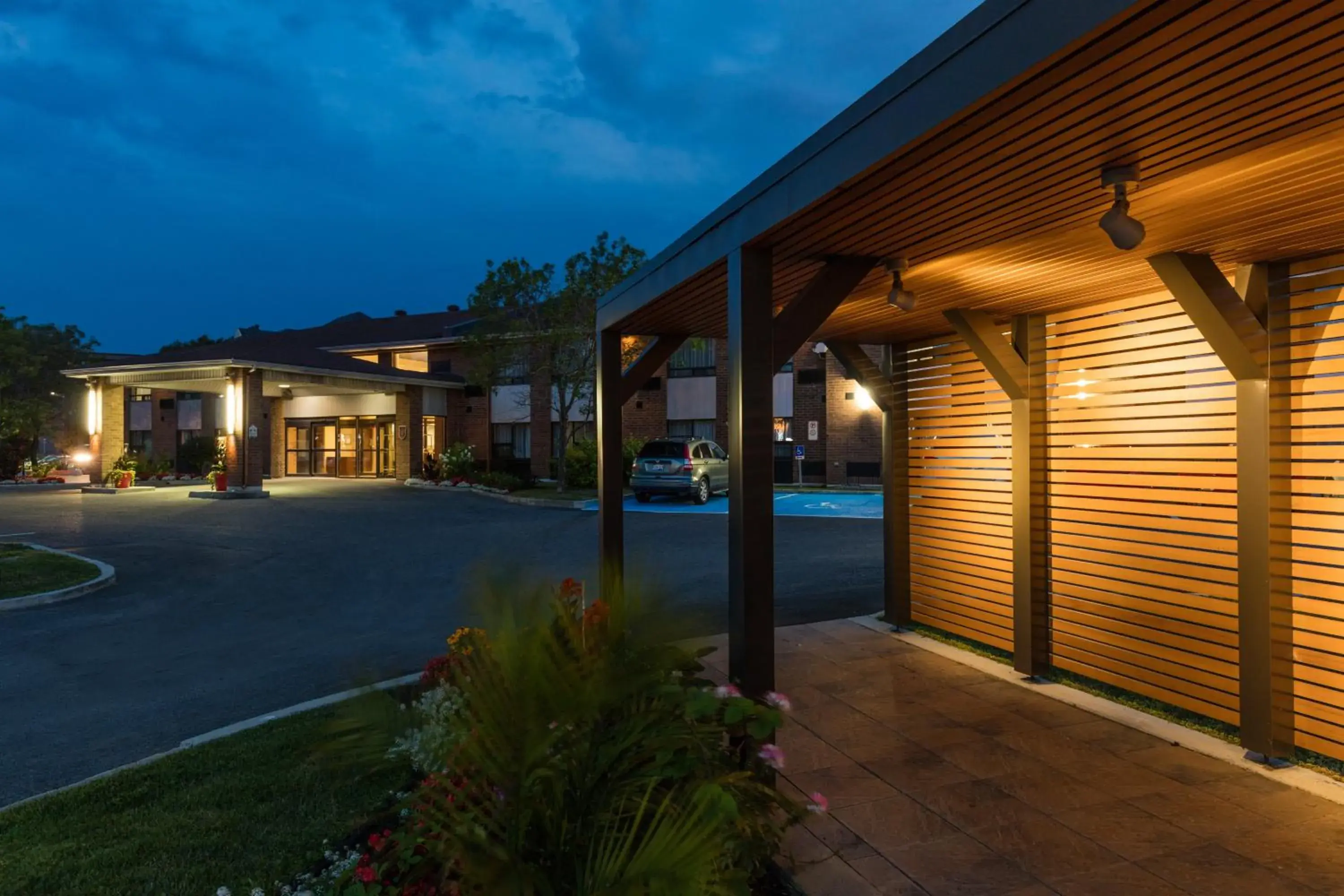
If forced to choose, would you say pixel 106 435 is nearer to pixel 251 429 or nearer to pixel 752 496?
pixel 251 429

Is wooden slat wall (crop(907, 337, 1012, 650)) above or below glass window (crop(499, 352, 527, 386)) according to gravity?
below

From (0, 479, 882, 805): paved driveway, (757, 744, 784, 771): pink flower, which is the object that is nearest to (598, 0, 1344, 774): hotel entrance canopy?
(757, 744, 784, 771): pink flower

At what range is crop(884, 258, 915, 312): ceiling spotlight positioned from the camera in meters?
4.28

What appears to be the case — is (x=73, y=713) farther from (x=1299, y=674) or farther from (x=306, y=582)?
(x=1299, y=674)

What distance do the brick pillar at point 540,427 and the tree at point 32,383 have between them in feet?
58.6

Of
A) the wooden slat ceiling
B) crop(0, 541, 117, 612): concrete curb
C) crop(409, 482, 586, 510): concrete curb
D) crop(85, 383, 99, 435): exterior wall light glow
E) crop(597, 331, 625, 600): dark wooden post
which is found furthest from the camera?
crop(85, 383, 99, 435): exterior wall light glow

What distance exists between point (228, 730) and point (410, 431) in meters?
26.7

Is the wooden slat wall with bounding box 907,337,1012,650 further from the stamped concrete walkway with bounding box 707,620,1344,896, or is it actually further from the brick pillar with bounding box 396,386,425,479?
the brick pillar with bounding box 396,386,425,479

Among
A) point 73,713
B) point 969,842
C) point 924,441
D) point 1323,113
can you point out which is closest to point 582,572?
point 924,441

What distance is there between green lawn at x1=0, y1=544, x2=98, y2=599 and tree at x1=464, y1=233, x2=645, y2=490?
14.3 meters

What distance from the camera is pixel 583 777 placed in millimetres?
2309

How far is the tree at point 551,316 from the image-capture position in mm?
24953

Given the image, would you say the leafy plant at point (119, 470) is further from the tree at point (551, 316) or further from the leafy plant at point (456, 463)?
the tree at point (551, 316)

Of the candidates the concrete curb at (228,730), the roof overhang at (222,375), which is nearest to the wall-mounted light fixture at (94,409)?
the roof overhang at (222,375)
